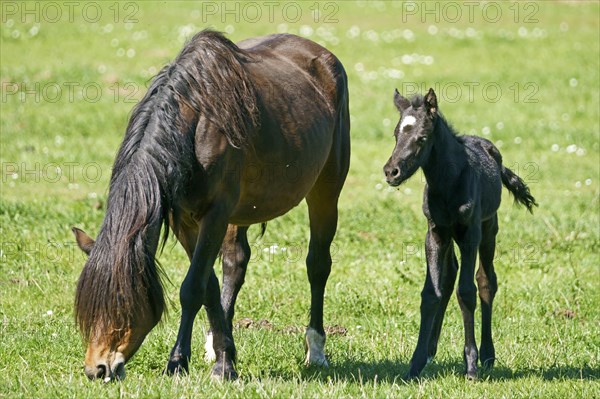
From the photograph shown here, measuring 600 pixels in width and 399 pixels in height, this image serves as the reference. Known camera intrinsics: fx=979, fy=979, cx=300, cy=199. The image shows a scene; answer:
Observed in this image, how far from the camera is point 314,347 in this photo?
718 centimetres

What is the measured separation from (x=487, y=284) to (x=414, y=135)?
1.53 meters

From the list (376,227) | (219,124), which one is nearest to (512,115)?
(376,227)

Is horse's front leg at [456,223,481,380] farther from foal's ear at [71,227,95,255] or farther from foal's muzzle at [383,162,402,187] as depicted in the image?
foal's ear at [71,227,95,255]

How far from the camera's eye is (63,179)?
13625mm

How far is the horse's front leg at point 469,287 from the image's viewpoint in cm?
618

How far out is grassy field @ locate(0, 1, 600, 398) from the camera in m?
6.42

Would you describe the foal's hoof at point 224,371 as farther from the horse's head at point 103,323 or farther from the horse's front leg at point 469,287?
the horse's front leg at point 469,287

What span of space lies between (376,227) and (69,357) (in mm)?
5272

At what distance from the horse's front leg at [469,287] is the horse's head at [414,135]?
60 cm

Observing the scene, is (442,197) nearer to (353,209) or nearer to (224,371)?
(224,371)

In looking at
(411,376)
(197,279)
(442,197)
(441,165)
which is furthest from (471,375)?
(197,279)

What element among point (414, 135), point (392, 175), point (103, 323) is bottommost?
point (103, 323)

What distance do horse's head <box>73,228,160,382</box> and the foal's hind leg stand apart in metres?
1.97

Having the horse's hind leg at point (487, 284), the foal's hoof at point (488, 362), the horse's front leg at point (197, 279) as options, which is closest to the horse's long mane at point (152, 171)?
the horse's front leg at point (197, 279)
